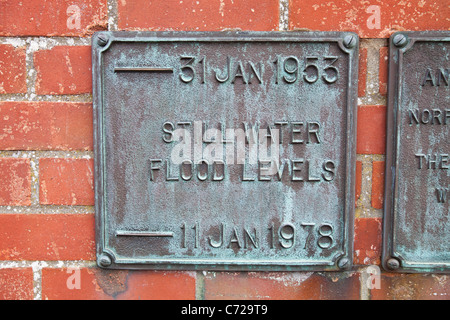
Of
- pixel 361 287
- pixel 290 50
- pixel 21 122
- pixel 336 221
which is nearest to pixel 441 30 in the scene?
pixel 290 50

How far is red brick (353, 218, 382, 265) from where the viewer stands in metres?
0.78

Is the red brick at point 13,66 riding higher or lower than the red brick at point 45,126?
higher

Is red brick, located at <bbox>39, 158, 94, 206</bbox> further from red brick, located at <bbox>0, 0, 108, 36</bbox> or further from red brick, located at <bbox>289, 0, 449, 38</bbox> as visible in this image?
red brick, located at <bbox>289, 0, 449, 38</bbox>

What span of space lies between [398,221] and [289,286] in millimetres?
291

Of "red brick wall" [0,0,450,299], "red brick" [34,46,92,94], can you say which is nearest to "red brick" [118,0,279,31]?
"red brick wall" [0,0,450,299]

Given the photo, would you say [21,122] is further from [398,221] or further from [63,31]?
[398,221]

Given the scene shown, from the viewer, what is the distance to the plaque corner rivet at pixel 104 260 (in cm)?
78

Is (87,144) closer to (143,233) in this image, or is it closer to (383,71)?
(143,233)

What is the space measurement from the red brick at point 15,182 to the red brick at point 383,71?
0.82 m

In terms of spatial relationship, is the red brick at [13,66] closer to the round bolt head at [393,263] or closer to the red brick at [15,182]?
the red brick at [15,182]

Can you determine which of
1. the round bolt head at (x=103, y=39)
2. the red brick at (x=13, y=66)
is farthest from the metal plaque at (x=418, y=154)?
the red brick at (x=13, y=66)

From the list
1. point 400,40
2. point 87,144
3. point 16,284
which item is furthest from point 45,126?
point 400,40

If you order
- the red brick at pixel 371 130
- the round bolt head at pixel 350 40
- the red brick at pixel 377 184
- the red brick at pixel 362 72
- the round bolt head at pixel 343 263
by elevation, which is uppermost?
the round bolt head at pixel 350 40

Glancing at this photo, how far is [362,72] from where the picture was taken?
29.5 inches
